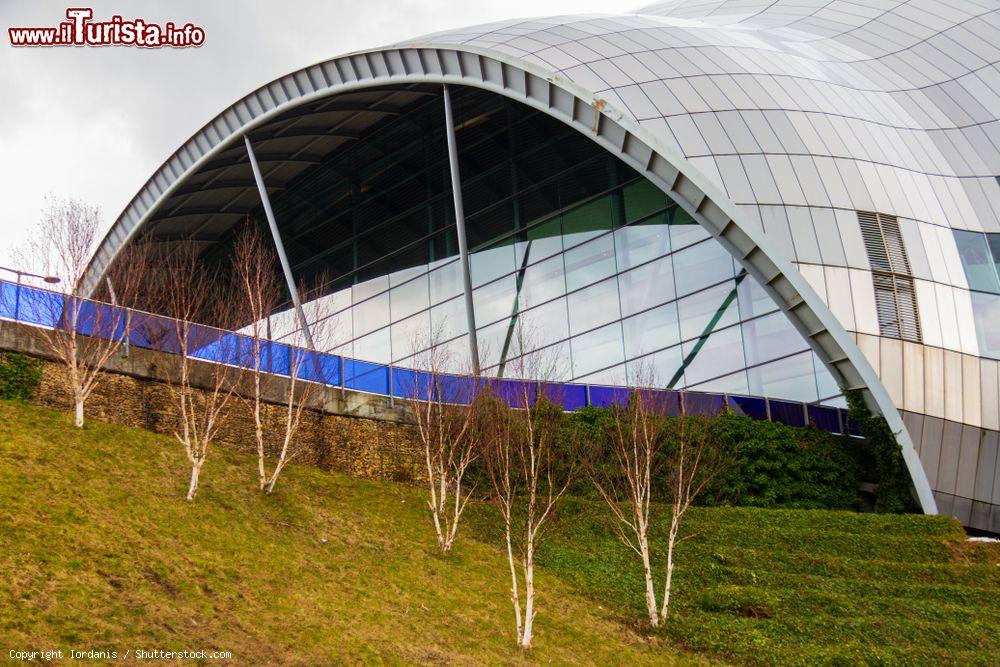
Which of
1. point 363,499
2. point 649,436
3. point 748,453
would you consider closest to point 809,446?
point 748,453

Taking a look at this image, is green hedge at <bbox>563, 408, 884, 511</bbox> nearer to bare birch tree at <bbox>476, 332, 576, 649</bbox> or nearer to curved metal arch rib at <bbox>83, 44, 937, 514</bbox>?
bare birch tree at <bbox>476, 332, 576, 649</bbox>

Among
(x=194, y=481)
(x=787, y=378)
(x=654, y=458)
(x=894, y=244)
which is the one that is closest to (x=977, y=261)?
(x=894, y=244)

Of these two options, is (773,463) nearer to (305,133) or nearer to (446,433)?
(446,433)

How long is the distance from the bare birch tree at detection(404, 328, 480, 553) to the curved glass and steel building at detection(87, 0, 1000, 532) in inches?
213

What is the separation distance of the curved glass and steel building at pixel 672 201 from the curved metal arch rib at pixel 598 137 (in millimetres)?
73

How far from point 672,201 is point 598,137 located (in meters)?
5.96

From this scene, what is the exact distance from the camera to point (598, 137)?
92.0 ft

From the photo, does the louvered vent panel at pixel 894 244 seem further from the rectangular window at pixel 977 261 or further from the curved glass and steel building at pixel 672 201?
the rectangular window at pixel 977 261

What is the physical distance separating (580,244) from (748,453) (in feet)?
36.8

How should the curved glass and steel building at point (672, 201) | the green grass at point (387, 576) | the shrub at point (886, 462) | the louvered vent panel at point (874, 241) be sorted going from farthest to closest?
the louvered vent panel at point (874, 241)
the curved glass and steel building at point (672, 201)
the shrub at point (886, 462)
the green grass at point (387, 576)

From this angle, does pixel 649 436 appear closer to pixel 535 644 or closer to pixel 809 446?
pixel 809 446

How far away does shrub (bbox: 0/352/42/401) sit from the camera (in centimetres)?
2114

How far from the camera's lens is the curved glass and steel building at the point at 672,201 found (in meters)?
25.8

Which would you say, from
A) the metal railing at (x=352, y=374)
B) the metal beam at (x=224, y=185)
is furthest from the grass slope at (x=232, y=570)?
the metal beam at (x=224, y=185)
